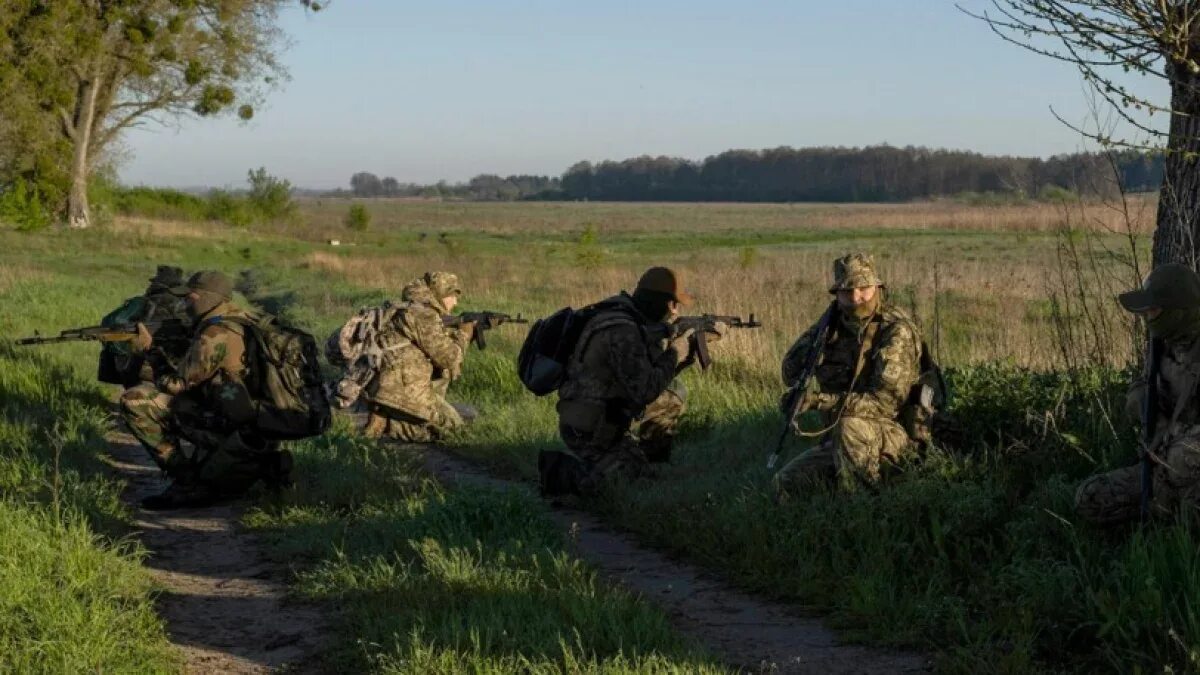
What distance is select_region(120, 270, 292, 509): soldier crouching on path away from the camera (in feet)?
28.6

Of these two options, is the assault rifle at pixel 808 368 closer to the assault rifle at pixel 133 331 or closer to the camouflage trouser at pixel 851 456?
the camouflage trouser at pixel 851 456

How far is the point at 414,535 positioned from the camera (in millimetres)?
6926

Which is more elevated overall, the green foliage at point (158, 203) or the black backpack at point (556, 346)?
the green foliage at point (158, 203)

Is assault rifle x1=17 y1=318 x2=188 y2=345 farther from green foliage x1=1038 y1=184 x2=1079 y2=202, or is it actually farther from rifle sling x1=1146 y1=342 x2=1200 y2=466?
rifle sling x1=1146 y1=342 x2=1200 y2=466

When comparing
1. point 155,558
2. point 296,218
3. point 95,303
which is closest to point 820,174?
point 296,218

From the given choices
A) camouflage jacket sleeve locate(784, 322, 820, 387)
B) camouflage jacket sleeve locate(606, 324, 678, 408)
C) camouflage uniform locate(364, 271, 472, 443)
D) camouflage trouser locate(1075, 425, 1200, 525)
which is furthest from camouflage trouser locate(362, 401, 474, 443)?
camouflage trouser locate(1075, 425, 1200, 525)

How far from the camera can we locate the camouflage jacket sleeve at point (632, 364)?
8352 mm

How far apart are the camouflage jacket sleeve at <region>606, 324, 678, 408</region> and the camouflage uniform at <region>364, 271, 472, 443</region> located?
3146mm

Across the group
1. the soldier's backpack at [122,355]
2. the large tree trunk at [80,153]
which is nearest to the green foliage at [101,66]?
the large tree trunk at [80,153]

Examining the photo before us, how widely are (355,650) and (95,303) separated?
55.0ft

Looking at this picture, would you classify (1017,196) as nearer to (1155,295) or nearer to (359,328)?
(1155,295)

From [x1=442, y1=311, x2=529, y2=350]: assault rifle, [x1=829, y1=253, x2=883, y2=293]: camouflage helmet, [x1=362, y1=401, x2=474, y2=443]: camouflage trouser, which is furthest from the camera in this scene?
[x1=442, y1=311, x2=529, y2=350]: assault rifle

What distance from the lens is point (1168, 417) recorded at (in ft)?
19.4

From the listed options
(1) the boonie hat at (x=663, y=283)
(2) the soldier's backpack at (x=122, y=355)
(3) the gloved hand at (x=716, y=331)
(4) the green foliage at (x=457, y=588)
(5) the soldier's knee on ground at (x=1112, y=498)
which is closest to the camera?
(4) the green foliage at (x=457, y=588)
